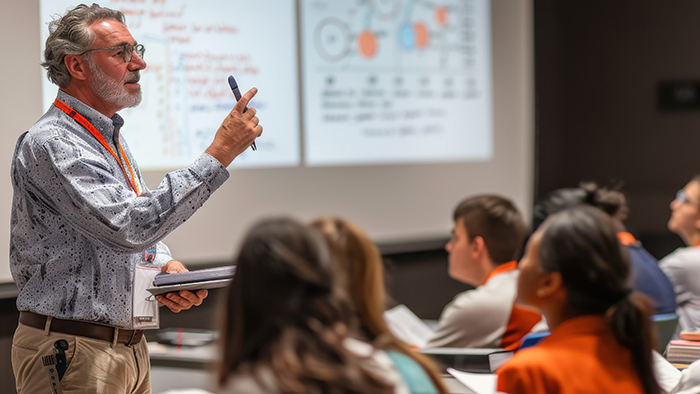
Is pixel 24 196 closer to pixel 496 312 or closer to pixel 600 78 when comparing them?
pixel 496 312

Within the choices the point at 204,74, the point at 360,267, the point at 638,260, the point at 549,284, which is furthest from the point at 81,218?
the point at 638,260

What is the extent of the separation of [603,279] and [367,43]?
301 cm

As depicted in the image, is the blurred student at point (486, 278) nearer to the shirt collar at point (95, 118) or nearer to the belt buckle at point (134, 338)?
the belt buckle at point (134, 338)

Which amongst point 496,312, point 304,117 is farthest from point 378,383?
point 304,117

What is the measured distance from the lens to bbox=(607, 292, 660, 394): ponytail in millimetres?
1420

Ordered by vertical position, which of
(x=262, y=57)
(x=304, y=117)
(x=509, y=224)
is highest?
(x=262, y=57)

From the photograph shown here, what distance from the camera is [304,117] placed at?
3.86 meters

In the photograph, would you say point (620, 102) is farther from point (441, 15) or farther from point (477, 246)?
point (477, 246)

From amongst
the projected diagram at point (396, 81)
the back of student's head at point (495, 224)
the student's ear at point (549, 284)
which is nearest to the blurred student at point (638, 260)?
the back of student's head at point (495, 224)

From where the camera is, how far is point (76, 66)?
1876 millimetres

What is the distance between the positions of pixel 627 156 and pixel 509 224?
9.03ft

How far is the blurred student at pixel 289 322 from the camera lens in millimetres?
960

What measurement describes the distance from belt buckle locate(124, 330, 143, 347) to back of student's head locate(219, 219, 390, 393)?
917 mm

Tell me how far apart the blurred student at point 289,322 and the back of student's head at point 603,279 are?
0.62 meters
